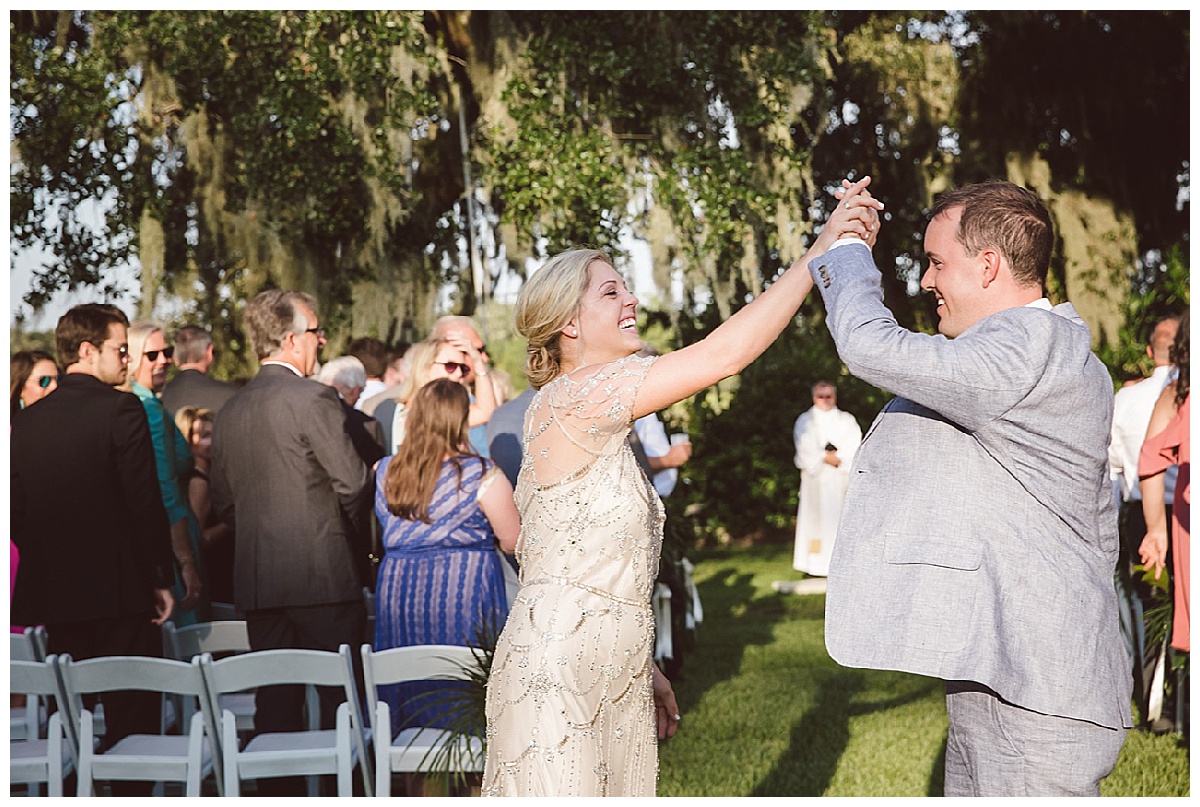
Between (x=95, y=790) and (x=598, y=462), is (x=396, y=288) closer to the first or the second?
(x=95, y=790)

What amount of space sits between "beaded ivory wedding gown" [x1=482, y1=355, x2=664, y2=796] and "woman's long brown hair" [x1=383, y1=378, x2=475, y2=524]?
77.2 inches

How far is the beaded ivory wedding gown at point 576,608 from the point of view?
2756 mm

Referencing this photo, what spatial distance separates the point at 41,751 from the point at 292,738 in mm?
876

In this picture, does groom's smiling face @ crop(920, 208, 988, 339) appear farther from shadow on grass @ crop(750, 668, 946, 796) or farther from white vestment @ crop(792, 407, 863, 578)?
white vestment @ crop(792, 407, 863, 578)

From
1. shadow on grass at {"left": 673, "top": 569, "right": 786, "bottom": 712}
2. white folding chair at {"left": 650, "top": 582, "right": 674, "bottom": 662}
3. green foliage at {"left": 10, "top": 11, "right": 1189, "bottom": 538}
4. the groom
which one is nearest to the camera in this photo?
the groom

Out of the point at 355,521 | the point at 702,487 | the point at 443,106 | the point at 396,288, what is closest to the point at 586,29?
the point at 443,106

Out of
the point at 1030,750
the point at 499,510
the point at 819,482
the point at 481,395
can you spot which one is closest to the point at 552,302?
the point at 1030,750

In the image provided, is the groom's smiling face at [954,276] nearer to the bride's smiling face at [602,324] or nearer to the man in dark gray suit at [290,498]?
the bride's smiling face at [602,324]

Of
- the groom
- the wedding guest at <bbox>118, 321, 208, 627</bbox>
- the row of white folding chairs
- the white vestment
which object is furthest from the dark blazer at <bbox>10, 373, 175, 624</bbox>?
the white vestment

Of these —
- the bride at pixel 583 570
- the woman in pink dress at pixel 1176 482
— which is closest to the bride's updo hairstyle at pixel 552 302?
the bride at pixel 583 570

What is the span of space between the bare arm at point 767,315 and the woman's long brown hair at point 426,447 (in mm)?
2303

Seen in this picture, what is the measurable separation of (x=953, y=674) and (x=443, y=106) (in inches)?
349

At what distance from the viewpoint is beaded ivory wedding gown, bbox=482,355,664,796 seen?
276 centimetres

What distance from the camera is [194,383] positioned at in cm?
671
